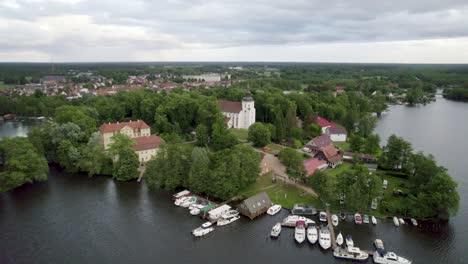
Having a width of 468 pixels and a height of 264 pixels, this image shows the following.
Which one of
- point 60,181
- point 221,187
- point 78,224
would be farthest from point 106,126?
point 221,187

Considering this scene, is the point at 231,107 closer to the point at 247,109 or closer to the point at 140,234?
the point at 247,109

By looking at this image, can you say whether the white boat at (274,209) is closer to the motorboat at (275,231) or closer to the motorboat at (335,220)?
the motorboat at (275,231)

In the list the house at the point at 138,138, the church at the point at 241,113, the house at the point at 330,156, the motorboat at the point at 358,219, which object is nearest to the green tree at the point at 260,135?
the house at the point at 330,156

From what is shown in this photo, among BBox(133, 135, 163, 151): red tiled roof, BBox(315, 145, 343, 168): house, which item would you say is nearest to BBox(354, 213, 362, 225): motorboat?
BBox(315, 145, 343, 168): house

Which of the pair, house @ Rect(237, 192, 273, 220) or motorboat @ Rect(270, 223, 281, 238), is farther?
house @ Rect(237, 192, 273, 220)

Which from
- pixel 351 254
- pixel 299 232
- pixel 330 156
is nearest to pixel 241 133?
pixel 330 156

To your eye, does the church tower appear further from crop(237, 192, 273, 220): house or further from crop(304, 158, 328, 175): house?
crop(237, 192, 273, 220): house
